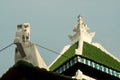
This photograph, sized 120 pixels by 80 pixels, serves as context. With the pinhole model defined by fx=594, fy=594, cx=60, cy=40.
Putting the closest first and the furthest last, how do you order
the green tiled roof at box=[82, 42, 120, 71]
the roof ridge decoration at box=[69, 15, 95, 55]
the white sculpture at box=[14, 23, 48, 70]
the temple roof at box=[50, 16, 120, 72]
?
the white sculpture at box=[14, 23, 48, 70] < the temple roof at box=[50, 16, 120, 72] < the green tiled roof at box=[82, 42, 120, 71] < the roof ridge decoration at box=[69, 15, 95, 55]

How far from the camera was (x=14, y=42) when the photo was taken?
14086 mm

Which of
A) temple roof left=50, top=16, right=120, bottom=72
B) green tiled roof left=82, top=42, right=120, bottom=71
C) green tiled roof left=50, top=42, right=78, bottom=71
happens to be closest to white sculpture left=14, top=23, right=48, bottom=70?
temple roof left=50, top=16, right=120, bottom=72

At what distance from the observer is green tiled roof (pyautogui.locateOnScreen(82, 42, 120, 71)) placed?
24328 mm

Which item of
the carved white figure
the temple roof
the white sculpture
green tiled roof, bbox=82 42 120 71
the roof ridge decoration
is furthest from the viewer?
the roof ridge decoration

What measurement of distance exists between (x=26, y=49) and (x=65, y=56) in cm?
1021

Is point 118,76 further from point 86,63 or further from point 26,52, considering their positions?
point 26,52

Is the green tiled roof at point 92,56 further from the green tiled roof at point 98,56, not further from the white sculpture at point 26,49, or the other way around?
the white sculpture at point 26,49

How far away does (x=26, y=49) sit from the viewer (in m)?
14.2

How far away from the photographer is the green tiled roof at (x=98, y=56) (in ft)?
79.8

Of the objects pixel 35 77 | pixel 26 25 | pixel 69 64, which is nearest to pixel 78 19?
pixel 69 64

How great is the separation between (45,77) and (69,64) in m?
10.7

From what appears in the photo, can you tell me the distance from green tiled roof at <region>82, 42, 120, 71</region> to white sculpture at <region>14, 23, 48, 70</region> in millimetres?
9703

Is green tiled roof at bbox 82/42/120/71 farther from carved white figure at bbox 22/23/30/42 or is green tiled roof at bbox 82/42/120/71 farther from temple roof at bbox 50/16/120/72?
carved white figure at bbox 22/23/30/42

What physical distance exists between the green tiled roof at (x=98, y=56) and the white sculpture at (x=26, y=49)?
31.8 feet
